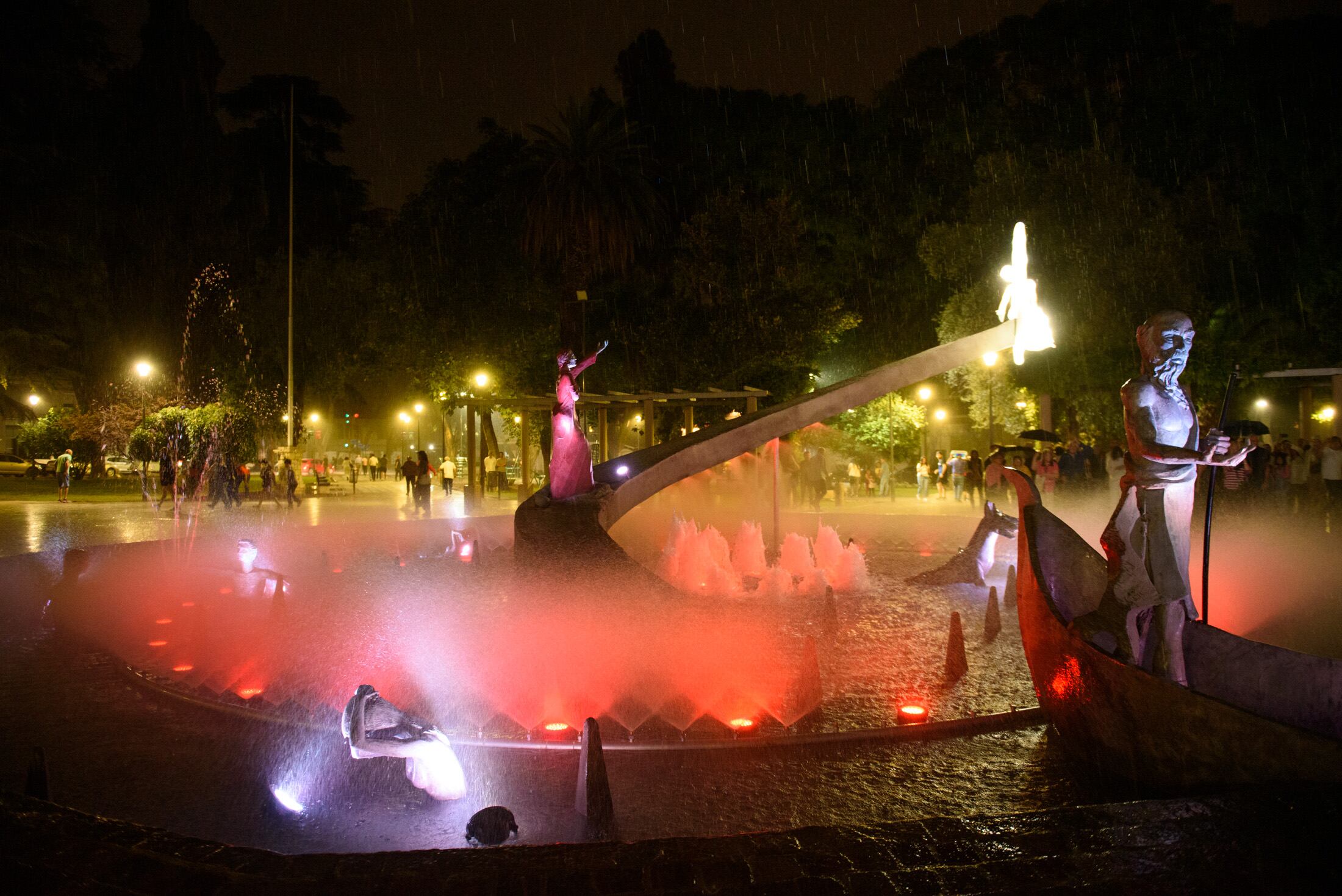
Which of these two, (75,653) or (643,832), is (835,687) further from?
(75,653)

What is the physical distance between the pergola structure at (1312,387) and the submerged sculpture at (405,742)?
2771cm

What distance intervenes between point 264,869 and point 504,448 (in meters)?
91.5

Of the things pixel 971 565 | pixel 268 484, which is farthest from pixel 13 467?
pixel 971 565

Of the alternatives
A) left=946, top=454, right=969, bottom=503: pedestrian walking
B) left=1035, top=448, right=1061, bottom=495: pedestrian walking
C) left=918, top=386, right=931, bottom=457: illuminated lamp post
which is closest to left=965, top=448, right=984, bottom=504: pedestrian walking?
left=946, top=454, right=969, bottom=503: pedestrian walking

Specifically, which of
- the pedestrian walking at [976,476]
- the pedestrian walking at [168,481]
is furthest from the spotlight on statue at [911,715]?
the pedestrian walking at [168,481]

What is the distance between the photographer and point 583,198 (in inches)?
1116

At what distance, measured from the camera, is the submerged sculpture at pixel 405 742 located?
4871 mm

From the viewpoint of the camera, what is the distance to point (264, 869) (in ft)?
9.50

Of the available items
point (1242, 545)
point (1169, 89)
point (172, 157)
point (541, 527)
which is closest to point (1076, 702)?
point (541, 527)

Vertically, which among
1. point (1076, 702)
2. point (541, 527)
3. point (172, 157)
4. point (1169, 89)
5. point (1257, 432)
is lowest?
point (1076, 702)

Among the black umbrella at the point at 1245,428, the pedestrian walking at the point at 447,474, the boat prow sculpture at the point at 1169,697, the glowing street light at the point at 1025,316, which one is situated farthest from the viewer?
the pedestrian walking at the point at 447,474

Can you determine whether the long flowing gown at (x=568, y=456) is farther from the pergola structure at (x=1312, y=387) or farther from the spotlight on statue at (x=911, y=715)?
the pergola structure at (x=1312, y=387)

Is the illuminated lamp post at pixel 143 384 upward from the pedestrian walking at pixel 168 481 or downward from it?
upward

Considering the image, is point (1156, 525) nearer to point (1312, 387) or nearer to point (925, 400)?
point (1312, 387)
